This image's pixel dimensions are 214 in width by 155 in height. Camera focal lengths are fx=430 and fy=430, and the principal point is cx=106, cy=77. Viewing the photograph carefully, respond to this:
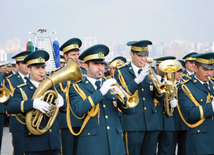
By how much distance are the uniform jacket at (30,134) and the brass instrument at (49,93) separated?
0.13 m

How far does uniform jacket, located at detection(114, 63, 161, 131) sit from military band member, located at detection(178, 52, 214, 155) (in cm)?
91

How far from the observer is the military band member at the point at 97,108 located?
4.84m

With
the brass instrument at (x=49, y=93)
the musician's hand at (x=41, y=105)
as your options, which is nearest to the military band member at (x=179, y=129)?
the brass instrument at (x=49, y=93)

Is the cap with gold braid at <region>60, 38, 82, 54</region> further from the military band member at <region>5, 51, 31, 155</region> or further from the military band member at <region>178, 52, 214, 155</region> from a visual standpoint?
the military band member at <region>178, 52, 214, 155</region>

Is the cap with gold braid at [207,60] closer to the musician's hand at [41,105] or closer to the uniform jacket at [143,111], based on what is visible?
the uniform jacket at [143,111]

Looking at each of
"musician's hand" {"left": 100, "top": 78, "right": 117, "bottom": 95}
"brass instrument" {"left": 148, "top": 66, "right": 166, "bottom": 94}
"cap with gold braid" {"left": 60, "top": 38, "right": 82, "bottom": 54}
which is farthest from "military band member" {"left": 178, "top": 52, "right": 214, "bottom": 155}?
"cap with gold braid" {"left": 60, "top": 38, "right": 82, "bottom": 54}

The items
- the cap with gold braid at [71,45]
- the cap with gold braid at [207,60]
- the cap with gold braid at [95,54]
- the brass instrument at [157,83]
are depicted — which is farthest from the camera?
the cap with gold braid at [71,45]

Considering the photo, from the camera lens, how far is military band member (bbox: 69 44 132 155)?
484cm

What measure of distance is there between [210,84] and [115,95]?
5.01ft

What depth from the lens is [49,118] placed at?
5.66 metres

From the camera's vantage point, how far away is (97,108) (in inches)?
198

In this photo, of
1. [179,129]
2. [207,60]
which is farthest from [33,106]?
[179,129]

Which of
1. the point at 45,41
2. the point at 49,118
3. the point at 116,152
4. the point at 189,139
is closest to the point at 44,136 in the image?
the point at 49,118

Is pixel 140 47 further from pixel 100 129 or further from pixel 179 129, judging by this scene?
pixel 100 129
